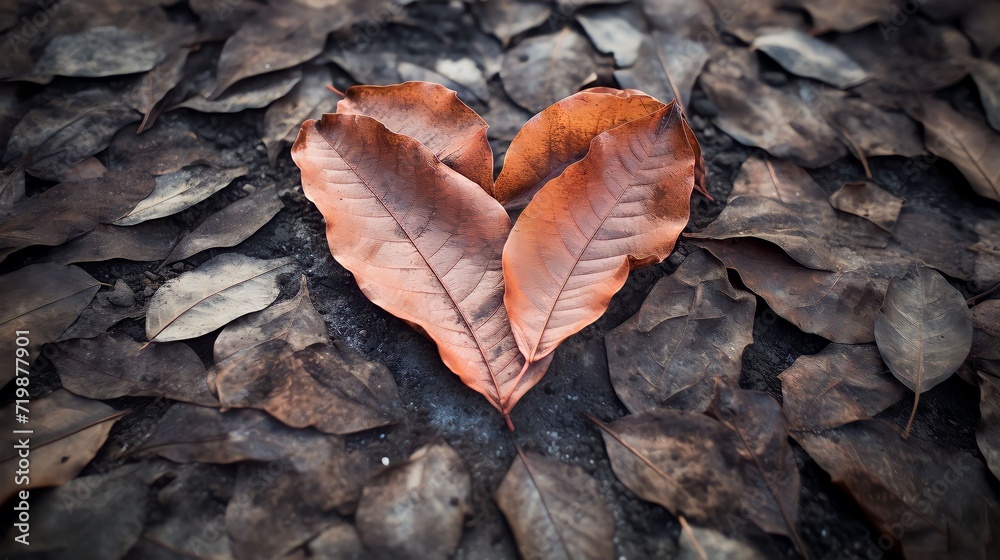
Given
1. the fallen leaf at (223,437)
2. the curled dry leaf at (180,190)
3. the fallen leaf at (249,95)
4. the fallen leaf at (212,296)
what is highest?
the fallen leaf at (249,95)

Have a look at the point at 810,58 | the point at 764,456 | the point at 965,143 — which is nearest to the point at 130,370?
the point at 764,456

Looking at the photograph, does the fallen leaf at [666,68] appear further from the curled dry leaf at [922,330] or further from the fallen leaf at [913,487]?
the fallen leaf at [913,487]

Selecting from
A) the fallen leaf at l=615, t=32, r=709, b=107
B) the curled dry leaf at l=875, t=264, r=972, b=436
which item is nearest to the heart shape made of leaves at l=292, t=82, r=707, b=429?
the fallen leaf at l=615, t=32, r=709, b=107

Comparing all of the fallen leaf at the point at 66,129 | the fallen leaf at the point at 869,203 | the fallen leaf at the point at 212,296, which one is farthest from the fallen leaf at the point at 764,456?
the fallen leaf at the point at 66,129

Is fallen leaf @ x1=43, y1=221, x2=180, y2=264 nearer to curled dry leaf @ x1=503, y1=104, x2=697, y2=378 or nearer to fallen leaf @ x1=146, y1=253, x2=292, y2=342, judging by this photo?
fallen leaf @ x1=146, y1=253, x2=292, y2=342

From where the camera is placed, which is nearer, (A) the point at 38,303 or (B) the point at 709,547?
(B) the point at 709,547

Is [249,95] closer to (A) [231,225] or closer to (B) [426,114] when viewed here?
(A) [231,225]
